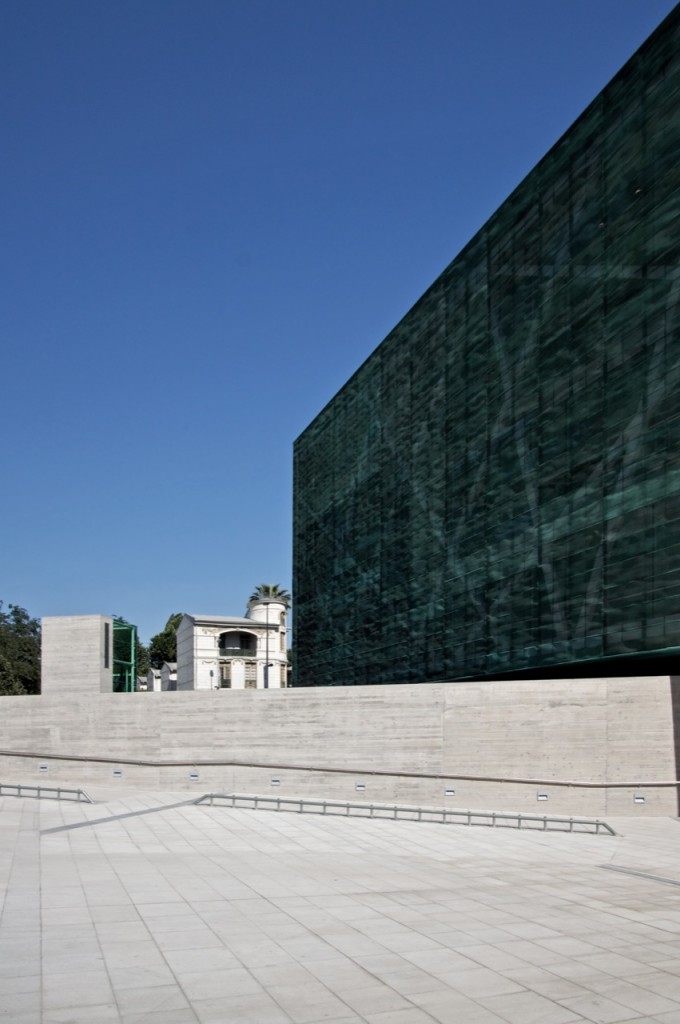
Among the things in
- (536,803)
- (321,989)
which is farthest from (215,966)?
(536,803)

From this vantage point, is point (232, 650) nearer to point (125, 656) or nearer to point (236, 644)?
point (236, 644)

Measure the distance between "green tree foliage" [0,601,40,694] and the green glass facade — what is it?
22576mm

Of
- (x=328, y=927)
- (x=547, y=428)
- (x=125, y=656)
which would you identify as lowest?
(x=328, y=927)

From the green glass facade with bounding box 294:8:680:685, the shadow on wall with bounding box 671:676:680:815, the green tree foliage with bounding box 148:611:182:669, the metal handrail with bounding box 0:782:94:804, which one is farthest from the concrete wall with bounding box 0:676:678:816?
the green tree foliage with bounding box 148:611:182:669

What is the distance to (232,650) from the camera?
79500mm

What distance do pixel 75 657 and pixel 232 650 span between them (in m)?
47.2

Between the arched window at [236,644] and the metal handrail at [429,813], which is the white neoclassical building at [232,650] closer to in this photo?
the arched window at [236,644]

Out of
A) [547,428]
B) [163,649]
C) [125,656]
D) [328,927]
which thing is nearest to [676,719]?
[547,428]

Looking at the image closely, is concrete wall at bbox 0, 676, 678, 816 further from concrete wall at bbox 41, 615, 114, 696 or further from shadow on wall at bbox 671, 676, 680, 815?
concrete wall at bbox 41, 615, 114, 696

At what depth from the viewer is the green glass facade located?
2969 centimetres

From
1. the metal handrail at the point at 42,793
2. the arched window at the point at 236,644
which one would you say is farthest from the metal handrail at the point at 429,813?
the arched window at the point at 236,644

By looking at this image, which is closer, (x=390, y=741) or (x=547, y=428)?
(x=390, y=741)

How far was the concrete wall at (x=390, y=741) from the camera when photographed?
26047 mm

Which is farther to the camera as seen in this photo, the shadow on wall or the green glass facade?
the green glass facade
